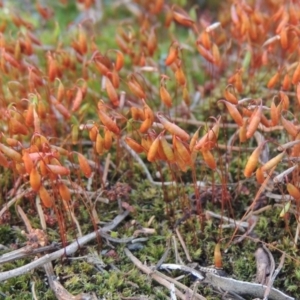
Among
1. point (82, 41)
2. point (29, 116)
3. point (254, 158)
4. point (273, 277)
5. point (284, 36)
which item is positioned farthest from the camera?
point (82, 41)

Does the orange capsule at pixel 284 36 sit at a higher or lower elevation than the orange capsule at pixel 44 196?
higher

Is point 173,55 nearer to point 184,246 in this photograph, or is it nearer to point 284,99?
point 284,99

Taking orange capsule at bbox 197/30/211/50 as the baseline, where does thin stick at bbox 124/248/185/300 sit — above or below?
below

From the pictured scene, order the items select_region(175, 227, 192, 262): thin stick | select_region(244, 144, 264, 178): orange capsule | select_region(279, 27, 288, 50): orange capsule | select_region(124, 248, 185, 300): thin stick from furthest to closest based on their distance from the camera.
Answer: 1. select_region(279, 27, 288, 50): orange capsule
2. select_region(175, 227, 192, 262): thin stick
3. select_region(124, 248, 185, 300): thin stick
4. select_region(244, 144, 264, 178): orange capsule

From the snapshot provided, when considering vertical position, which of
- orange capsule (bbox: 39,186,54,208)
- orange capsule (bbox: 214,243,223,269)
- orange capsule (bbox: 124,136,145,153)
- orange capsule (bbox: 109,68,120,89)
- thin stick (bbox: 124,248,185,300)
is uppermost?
orange capsule (bbox: 109,68,120,89)

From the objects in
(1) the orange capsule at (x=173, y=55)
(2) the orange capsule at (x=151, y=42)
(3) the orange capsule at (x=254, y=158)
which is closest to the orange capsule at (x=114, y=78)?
(1) the orange capsule at (x=173, y=55)

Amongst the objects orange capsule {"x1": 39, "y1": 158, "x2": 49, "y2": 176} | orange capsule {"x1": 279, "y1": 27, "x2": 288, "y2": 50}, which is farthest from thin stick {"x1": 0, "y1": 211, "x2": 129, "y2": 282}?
orange capsule {"x1": 279, "y1": 27, "x2": 288, "y2": 50}

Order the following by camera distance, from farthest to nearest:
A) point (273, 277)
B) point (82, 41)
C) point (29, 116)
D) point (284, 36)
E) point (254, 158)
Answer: point (82, 41) < point (284, 36) < point (29, 116) < point (273, 277) < point (254, 158)

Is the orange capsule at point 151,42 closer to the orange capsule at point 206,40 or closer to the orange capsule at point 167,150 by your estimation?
the orange capsule at point 206,40

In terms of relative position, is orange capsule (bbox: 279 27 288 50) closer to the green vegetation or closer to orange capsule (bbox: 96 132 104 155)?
the green vegetation

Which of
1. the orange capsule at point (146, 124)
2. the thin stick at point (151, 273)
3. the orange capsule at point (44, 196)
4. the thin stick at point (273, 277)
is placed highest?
the orange capsule at point (146, 124)

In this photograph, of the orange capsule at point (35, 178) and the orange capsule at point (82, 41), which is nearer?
the orange capsule at point (35, 178)

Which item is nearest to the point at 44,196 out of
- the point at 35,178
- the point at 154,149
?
the point at 35,178
